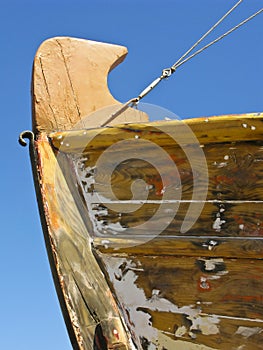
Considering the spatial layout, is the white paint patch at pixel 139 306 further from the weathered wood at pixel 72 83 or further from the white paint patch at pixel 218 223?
the weathered wood at pixel 72 83

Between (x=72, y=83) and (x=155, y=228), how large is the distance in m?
0.99

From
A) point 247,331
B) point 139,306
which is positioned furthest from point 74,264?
point 247,331

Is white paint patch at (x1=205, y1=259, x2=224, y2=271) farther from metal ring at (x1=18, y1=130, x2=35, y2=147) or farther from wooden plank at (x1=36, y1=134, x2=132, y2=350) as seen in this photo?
metal ring at (x1=18, y1=130, x2=35, y2=147)

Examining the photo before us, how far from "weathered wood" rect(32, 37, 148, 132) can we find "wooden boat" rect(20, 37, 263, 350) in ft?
0.24

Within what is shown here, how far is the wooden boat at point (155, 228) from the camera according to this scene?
271 cm

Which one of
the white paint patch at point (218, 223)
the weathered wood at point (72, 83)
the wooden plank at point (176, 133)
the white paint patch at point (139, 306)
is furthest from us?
the weathered wood at point (72, 83)

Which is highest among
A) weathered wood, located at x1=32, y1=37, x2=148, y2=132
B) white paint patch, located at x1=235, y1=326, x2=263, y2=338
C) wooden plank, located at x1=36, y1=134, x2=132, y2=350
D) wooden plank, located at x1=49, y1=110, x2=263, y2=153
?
weathered wood, located at x1=32, y1=37, x2=148, y2=132

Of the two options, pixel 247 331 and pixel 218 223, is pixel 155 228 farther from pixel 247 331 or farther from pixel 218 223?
pixel 247 331

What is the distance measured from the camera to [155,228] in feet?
9.57

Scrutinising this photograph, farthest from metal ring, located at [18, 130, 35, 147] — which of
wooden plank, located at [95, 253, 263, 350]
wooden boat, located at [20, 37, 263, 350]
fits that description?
wooden plank, located at [95, 253, 263, 350]

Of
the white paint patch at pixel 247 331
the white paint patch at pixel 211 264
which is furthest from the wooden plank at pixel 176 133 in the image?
the white paint patch at pixel 247 331

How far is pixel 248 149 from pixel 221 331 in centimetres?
78

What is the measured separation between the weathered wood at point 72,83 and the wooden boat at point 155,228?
73mm

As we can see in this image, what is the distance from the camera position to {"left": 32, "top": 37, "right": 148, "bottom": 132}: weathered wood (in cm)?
330
